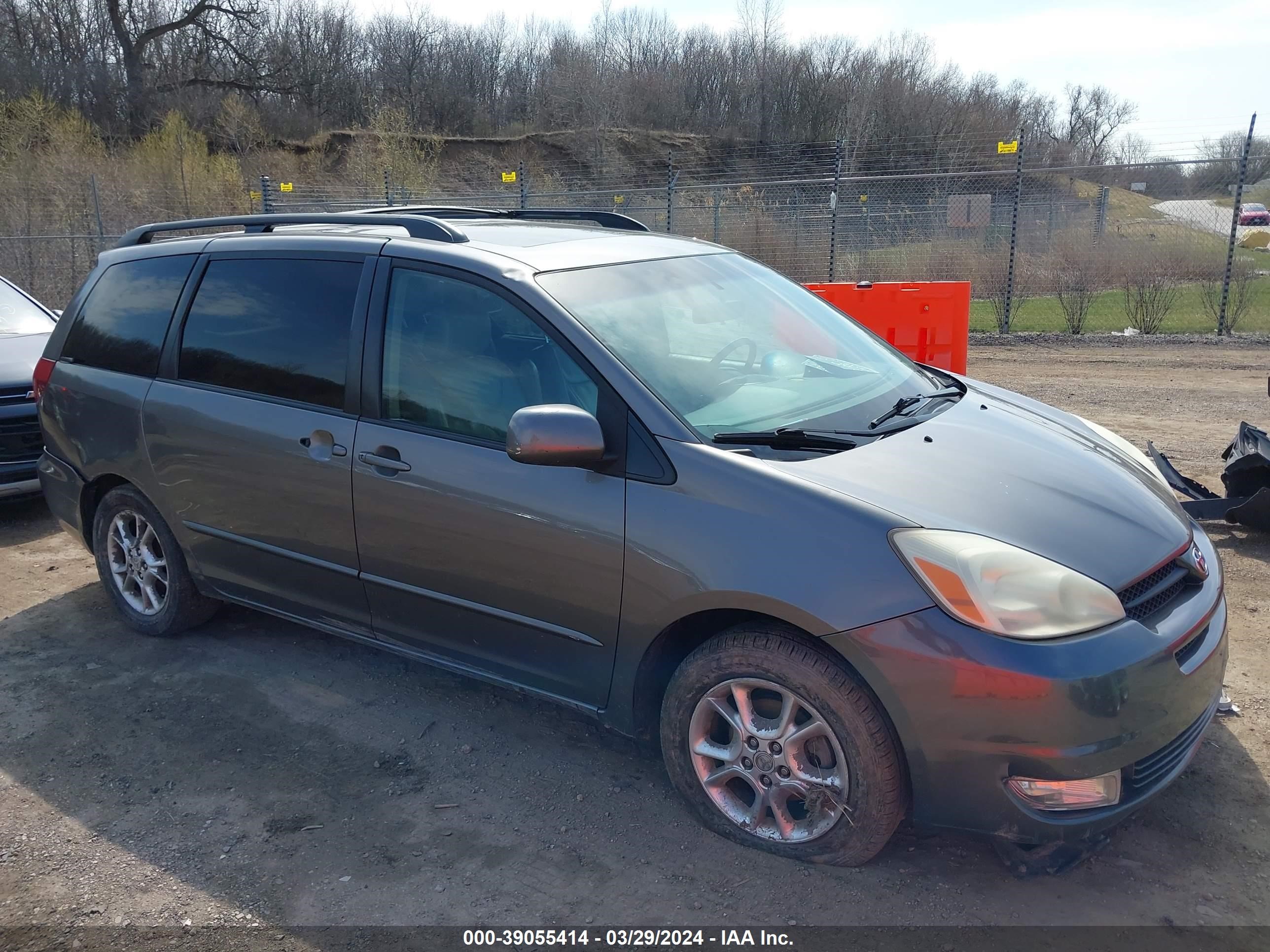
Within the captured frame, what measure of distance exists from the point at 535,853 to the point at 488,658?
680mm

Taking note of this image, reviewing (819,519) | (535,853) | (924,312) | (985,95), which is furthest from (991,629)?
(985,95)

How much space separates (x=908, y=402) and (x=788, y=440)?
2.61 feet

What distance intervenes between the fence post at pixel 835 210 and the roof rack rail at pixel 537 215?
11068mm

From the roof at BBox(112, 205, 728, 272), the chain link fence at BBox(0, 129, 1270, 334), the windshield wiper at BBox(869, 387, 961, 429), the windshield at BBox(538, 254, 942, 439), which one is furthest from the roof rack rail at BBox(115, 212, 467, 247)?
the chain link fence at BBox(0, 129, 1270, 334)

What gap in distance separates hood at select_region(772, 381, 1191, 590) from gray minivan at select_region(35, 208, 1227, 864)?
14mm

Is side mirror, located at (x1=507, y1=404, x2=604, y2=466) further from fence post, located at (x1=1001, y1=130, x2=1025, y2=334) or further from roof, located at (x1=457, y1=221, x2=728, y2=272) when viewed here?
fence post, located at (x1=1001, y1=130, x2=1025, y2=334)

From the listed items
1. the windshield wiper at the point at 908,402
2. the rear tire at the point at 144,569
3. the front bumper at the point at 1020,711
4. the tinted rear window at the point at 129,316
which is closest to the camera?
the front bumper at the point at 1020,711

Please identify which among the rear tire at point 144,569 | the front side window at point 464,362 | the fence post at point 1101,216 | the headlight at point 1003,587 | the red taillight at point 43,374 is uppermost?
the fence post at point 1101,216

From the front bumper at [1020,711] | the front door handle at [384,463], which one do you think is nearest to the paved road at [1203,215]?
the front bumper at [1020,711]

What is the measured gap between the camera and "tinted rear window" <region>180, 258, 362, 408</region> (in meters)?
3.50

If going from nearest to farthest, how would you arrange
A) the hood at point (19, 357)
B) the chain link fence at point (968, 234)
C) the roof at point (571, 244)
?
the roof at point (571, 244) < the hood at point (19, 357) < the chain link fence at point (968, 234)

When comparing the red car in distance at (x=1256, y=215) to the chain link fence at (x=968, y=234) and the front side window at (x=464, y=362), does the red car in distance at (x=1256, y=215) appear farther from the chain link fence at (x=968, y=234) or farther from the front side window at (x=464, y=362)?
the front side window at (x=464, y=362)

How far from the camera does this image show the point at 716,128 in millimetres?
57375

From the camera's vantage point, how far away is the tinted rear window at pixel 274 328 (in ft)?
11.5
